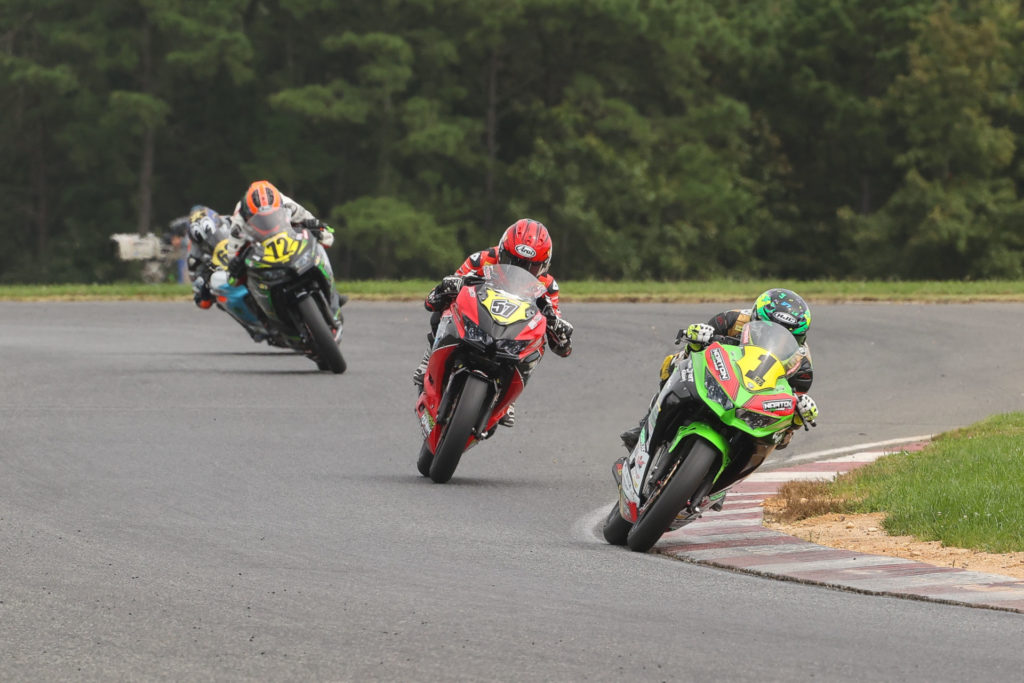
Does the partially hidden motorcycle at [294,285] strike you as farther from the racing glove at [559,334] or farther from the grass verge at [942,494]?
the grass verge at [942,494]

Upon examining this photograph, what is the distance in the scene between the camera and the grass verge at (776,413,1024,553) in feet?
32.2

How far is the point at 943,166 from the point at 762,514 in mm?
47286

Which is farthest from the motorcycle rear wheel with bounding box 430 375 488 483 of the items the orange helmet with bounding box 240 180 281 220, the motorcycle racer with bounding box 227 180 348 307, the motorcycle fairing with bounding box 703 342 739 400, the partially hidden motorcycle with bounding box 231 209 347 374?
the orange helmet with bounding box 240 180 281 220

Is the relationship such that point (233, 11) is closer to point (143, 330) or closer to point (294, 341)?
point (143, 330)

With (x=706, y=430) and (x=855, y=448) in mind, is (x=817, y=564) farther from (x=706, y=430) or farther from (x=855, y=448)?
(x=855, y=448)

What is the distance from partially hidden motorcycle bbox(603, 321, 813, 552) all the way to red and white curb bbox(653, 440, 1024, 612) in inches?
10.6

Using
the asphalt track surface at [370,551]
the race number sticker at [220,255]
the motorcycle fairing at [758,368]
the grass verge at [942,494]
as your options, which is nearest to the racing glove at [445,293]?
the asphalt track surface at [370,551]

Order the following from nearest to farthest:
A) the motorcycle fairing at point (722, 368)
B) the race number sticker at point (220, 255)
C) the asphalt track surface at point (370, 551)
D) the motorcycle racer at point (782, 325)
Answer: the asphalt track surface at point (370, 551)
the motorcycle fairing at point (722, 368)
the motorcycle racer at point (782, 325)
the race number sticker at point (220, 255)

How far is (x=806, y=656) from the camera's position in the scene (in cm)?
699

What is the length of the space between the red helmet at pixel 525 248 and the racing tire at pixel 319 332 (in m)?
5.75

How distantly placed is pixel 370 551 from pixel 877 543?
268 centimetres

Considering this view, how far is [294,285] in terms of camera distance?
18.1m

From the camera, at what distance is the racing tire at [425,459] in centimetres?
1210

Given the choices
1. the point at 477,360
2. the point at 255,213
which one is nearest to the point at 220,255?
the point at 255,213
